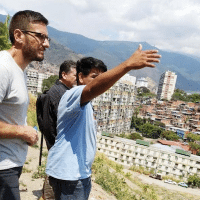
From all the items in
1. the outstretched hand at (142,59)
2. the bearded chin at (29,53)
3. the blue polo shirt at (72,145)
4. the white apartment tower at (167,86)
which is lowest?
the blue polo shirt at (72,145)

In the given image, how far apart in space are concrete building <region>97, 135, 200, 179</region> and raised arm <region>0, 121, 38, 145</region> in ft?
96.6

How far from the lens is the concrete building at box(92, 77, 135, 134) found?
38478mm

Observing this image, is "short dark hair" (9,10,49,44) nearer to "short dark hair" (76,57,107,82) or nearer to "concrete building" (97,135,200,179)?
"short dark hair" (76,57,107,82)

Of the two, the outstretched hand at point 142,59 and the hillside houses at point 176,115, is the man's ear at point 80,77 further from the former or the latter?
the hillside houses at point 176,115

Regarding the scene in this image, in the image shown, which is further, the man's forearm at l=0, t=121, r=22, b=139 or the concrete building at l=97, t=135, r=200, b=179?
the concrete building at l=97, t=135, r=200, b=179

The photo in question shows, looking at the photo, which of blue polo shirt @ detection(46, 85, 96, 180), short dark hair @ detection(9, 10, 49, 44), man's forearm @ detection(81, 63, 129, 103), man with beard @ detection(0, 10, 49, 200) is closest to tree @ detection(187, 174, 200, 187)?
blue polo shirt @ detection(46, 85, 96, 180)

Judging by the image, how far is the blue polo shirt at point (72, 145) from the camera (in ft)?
5.03

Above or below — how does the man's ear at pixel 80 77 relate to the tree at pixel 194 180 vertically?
above

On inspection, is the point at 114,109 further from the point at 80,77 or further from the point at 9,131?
the point at 9,131

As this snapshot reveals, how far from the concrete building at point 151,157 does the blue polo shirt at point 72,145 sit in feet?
96.1

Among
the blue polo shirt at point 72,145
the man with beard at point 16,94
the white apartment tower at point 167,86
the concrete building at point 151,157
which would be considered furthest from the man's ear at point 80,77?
the white apartment tower at point 167,86

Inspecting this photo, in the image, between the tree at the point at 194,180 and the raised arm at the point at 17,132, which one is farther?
the tree at the point at 194,180

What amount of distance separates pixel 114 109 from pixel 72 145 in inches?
1619

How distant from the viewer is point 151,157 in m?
29.6
